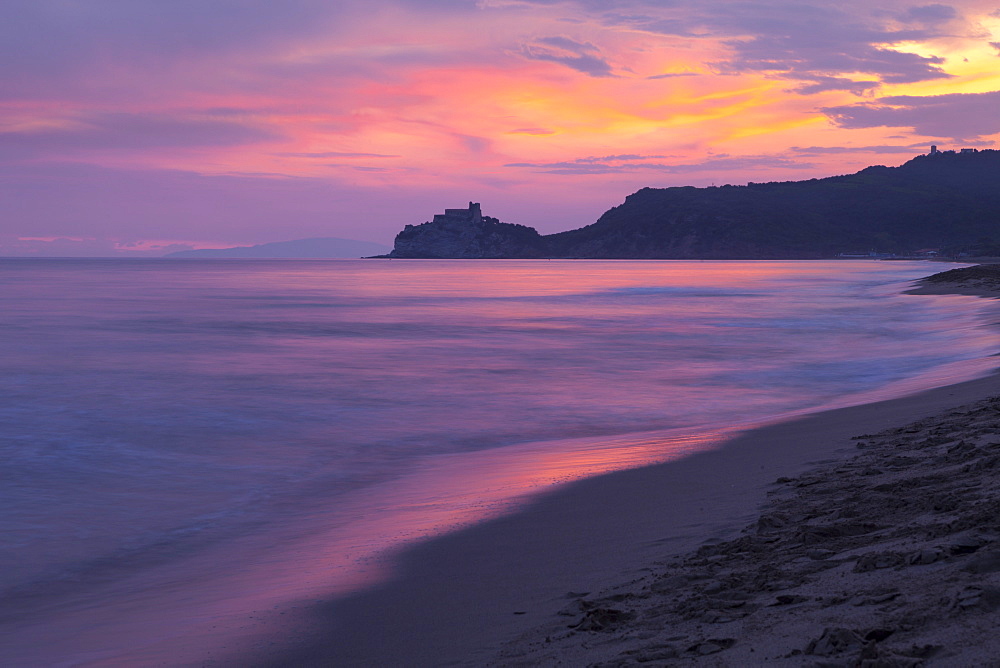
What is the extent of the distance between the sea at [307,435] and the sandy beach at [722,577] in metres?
0.60

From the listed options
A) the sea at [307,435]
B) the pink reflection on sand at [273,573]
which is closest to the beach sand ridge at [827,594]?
the pink reflection on sand at [273,573]

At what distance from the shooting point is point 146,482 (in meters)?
8.72

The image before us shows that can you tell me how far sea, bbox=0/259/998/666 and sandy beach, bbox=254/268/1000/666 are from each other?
1.95 ft

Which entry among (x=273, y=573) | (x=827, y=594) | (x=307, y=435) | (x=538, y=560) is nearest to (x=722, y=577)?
(x=827, y=594)

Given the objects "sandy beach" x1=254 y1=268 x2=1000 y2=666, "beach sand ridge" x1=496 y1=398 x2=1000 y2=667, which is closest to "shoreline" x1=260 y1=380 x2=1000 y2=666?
"sandy beach" x1=254 y1=268 x2=1000 y2=666

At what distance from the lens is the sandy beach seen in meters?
3.03

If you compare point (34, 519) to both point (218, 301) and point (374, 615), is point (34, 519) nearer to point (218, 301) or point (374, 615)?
point (374, 615)

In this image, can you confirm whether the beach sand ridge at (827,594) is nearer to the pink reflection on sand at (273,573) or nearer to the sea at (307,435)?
the pink reflection on sand at (273,573)

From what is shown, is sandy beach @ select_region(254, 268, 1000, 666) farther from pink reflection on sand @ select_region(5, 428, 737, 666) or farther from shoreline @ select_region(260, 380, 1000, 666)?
pink reflection on sand @ select_region(5, 428, 737, 666)

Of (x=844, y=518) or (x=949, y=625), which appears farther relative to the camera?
(x=844, y=518)

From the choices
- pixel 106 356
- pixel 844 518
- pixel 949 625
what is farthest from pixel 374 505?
pixel 106 356

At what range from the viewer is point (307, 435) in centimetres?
1138

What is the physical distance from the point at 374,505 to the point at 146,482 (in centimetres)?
286

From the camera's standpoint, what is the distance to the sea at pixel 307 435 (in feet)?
17.3
